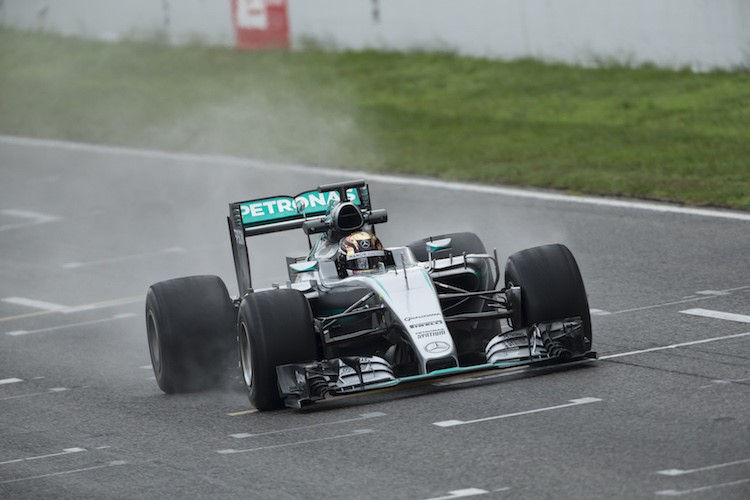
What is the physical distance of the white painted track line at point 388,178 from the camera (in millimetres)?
18562

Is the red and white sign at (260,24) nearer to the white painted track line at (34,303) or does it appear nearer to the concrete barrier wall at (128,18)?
the concrete barrier wall at (128,18)

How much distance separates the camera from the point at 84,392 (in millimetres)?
12617

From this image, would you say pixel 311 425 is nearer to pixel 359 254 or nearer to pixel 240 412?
pixel 240 412

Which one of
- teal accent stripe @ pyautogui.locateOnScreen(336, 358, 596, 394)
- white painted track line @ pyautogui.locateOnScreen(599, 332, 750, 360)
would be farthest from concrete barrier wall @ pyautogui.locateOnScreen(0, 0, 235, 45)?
teal accent stripe @ pyautogui.locateOnScreen(336, 358, 596, 394)

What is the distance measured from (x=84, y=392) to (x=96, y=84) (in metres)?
23.6

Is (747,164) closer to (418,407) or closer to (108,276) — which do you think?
(108,276)

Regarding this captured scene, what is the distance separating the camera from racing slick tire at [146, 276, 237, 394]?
1198cm

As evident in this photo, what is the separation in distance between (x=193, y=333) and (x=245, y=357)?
0.72 metres

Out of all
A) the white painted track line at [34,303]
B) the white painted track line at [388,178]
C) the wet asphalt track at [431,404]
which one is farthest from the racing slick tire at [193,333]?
the white painted track line at [388,178]

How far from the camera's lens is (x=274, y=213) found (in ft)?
42.1

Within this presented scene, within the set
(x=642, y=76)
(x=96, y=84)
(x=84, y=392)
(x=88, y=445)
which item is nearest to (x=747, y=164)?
(x=642, y=76)

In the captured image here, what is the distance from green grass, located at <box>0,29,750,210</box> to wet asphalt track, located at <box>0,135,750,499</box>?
97.4 inches

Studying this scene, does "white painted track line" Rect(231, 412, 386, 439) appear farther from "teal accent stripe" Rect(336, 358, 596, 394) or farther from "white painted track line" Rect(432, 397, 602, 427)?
"white painted track line" Rect(432, 397, 602, 427)

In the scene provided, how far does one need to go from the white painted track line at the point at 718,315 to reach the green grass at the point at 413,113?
5267mm
